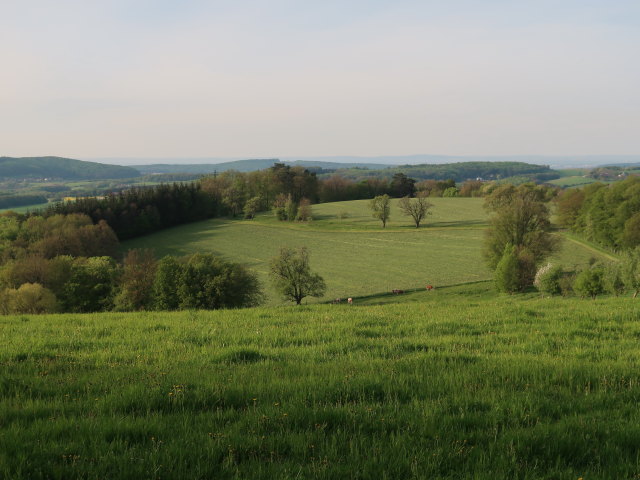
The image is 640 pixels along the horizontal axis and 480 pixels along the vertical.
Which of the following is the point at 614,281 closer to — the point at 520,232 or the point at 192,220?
the point at 520,232

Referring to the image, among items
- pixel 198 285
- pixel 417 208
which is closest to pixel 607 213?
pixel 417 208

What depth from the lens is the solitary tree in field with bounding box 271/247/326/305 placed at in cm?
5722

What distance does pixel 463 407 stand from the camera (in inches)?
232

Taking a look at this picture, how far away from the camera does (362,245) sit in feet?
309

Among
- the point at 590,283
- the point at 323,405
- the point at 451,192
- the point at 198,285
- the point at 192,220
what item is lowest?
the point at 590,283

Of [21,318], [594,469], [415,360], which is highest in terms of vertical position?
[594,469]

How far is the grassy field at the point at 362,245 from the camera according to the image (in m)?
70.3

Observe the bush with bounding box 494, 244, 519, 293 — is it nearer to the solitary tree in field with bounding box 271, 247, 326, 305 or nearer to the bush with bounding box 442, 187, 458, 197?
the solitary tree in field with bounding box 271, 247, 326, 305

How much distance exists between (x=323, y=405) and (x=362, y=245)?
8859cm

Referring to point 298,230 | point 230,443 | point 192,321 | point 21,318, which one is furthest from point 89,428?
point 298,230

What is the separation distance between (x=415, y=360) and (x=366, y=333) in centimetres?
319

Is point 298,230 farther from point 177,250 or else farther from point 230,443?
point 230,443

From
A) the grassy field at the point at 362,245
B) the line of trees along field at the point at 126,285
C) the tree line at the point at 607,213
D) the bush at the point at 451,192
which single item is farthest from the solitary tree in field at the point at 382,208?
the bush at the point at 451,192

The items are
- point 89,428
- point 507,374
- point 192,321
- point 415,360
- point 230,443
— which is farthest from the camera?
point 192,321
